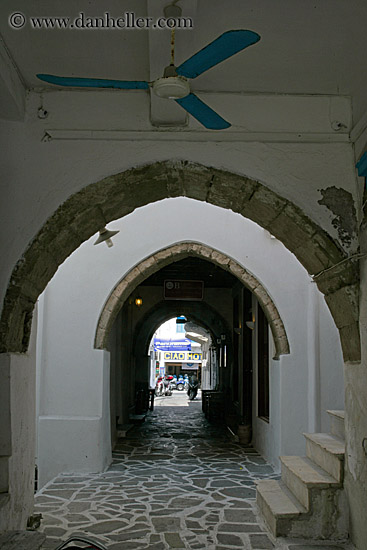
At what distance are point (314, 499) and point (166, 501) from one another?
1.93m

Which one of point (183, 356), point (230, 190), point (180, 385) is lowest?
point (180, 385)

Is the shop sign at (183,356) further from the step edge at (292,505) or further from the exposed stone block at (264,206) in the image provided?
the exposed stone block at (264,206)

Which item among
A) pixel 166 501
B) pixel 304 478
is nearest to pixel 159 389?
pixel 166 501

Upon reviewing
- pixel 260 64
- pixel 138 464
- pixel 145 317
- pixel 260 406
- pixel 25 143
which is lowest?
pixel 138 464

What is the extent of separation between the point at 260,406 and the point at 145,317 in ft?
16.8

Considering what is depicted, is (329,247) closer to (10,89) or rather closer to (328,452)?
(328,452)

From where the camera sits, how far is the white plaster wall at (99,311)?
→ 646cm

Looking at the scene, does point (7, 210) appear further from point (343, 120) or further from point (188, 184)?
point (343, 120)

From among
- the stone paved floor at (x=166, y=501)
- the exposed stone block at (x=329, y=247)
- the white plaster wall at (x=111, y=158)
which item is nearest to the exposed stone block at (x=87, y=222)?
the white plaster wall at (x=111, y=158)

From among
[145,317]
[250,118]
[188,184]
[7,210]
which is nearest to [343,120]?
[250,118]

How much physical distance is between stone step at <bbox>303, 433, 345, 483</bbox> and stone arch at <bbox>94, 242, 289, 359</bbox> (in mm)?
2193

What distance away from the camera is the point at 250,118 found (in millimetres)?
3393

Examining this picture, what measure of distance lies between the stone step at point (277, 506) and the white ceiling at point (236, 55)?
2.68 m

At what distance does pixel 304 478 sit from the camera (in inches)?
151
